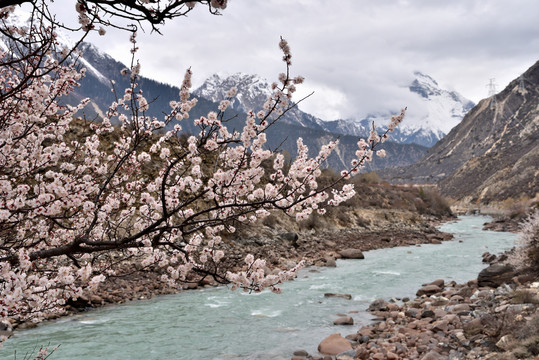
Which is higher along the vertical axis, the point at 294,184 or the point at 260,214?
the point at 294,184

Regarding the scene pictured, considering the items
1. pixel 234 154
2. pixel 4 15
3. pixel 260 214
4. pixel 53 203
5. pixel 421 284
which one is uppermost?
pixel 4 15

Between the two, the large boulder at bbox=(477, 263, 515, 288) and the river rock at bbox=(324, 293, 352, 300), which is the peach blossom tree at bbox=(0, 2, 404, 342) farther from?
the large boulder at bbox=(477, 263, 515, 288)

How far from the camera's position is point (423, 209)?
2616 inches

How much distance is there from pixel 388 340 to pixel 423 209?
6175 centimetres

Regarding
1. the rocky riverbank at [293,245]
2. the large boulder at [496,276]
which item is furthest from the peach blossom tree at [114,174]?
the large boulder at [496,276]

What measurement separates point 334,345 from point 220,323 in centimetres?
405

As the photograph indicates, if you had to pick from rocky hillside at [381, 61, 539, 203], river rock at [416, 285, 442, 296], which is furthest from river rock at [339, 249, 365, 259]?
rocky hillside at [381, 61, 539, 203]

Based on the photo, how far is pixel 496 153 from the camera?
11688 centimetres

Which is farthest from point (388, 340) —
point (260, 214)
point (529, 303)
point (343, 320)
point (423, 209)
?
point (423, 209)

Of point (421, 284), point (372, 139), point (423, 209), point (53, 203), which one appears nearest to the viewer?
point (53, 203)

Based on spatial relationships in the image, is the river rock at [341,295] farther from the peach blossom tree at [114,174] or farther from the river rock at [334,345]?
the peach blossom tree at [114,174]

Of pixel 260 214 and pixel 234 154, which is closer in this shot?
pixel 234 154

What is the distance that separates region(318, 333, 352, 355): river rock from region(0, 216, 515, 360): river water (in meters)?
0.30

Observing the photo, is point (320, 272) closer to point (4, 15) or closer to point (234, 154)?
point (234, 154)
